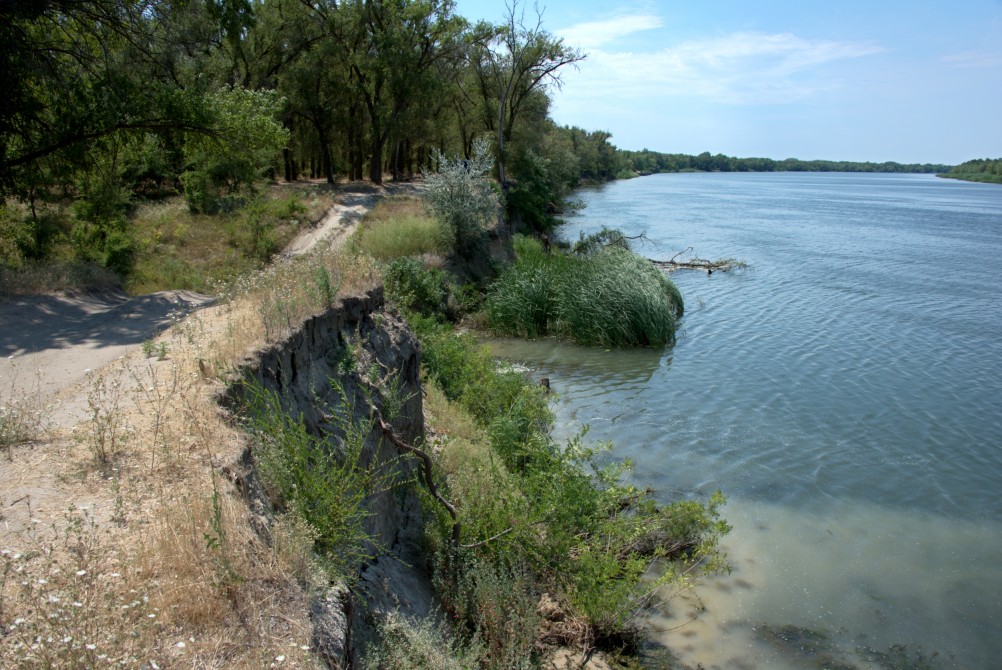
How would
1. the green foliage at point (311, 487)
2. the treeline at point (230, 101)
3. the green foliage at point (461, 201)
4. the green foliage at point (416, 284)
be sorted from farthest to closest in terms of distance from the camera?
the green foliage at point (461, 201), the green foliage at point (416, 284), the treeline at point (230, 101), the green foliage at point (311, 487)

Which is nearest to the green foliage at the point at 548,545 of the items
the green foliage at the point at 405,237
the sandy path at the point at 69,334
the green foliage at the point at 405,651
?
the green foliage at the point at 405,651

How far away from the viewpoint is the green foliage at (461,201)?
70.5 feet

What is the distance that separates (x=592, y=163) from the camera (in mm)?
93312

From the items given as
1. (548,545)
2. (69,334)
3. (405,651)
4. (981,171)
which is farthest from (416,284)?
(981,171)

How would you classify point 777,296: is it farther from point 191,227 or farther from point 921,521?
point 191,227

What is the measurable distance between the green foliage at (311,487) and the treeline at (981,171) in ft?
468

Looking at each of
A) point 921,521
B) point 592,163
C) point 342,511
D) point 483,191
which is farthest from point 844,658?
point 592,163

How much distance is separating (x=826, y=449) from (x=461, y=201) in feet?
44.4

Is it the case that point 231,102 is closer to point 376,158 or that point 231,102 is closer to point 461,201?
point 461,201

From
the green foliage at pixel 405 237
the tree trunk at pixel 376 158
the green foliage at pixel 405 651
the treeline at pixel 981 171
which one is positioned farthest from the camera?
the treeline at pixel 981 171

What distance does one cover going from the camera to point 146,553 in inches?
142

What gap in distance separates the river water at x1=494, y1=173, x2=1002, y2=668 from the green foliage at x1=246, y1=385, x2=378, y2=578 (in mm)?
4216

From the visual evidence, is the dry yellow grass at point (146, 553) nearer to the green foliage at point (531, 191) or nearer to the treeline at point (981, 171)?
the green foliage at point (531, 191)

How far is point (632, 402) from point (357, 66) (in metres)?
23.8
